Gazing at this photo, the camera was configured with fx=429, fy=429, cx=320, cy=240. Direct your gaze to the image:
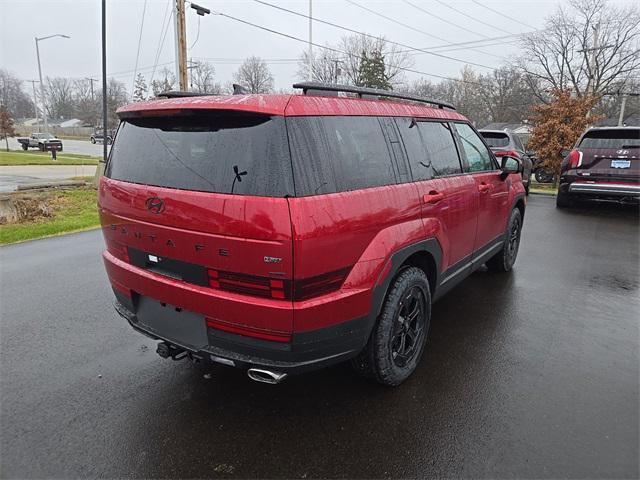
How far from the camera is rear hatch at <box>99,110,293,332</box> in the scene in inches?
80.4

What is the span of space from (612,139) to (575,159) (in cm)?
74

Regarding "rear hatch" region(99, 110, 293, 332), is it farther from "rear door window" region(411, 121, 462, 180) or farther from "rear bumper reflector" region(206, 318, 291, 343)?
"rear door window" region(411, 121, 462, 180)

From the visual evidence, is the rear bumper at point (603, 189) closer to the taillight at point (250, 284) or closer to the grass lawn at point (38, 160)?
the taillight at point (250, 284)

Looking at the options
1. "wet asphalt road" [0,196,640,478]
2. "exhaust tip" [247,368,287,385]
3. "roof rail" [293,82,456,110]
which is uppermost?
"roof rail" [293,82,456,110]

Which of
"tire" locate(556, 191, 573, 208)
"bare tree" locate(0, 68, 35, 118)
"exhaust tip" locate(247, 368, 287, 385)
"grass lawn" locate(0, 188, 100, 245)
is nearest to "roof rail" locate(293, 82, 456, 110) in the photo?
"exhaust tip" locate(247, 368, 287, 385)

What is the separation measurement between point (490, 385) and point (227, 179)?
2.21 metres

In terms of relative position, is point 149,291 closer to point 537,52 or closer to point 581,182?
point 581,182

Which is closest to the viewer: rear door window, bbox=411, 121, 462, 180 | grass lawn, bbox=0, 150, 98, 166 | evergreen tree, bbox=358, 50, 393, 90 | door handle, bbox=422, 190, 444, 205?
door handle, bbox=422, 190, 444, 205

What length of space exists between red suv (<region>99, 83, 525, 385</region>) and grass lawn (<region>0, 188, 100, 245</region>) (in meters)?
5.30

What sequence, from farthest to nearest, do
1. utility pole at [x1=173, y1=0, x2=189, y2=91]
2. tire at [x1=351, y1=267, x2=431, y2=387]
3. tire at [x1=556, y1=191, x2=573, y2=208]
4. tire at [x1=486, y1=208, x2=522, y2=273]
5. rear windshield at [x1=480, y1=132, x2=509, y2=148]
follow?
utility pole at [x1=173, y1=0, x2=189, y2=91]
rear windshield at [x1=480, y1=132, x2=509, y2=148]
tire at [x1=556, y1=191, x2=573, y2=208]
tire at [x1=486, y1=208, x2=522, y2=273]
tire at [x1=351, y1=267, x2=431, y2=387]

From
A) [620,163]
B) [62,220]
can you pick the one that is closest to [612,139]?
[620,163]

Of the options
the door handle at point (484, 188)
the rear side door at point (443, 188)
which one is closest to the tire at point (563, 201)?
the door handle at point (484, 188)

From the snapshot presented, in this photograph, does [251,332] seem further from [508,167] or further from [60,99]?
[60,99]

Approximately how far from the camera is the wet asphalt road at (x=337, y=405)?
2.22m
